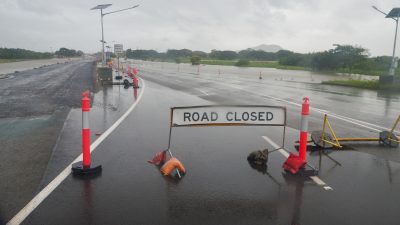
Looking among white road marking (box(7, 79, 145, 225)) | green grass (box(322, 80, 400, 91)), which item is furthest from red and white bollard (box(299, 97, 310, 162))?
green grass (box(322, 80, 400, 91))

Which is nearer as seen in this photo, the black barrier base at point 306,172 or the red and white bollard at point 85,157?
the red and white bollard at point 85,157

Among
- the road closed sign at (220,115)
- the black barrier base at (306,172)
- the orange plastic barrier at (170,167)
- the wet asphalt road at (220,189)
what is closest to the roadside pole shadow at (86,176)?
the wet asphalt road at (220,189)

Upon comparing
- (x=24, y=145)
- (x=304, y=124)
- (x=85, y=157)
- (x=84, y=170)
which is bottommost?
(x=24, y=145)

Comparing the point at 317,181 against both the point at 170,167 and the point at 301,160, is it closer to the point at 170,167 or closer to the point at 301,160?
the point at 301,160

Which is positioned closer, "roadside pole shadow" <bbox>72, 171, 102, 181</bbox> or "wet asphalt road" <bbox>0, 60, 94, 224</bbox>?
"wet asphalt road" <bbox>0, 60, 94, 224</bbox>

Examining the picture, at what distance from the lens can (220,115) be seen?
21.7 ft

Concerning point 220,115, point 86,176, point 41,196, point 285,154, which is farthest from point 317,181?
point 41,196

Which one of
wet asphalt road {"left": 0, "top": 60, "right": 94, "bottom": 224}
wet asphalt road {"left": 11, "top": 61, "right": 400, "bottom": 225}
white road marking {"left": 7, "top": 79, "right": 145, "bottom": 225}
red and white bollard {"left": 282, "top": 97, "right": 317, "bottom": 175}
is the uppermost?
red and white bollard {"left": 282, "top": 97, "right": 317, "bottom": 175}

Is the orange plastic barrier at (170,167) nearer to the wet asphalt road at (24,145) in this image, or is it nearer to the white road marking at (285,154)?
the wet asphalt road at (24,145)

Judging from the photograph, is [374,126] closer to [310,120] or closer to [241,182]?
[310,120]

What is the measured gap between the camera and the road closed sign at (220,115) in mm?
6535

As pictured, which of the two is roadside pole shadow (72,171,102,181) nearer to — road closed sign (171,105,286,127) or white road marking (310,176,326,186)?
road closed sign (171,105,286,127)

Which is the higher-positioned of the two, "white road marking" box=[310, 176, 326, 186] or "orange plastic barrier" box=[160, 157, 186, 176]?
"orange plastic barrier" box=[160, 157, 186, 176]

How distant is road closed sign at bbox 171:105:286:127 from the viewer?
6.54 meters
